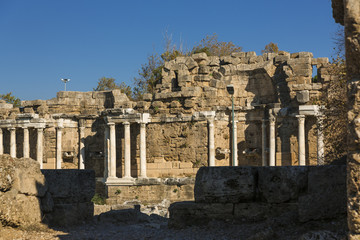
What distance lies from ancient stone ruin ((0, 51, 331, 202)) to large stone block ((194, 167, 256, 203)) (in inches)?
473

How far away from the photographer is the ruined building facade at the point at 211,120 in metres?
20.2

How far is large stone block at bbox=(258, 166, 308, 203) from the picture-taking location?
7582mm

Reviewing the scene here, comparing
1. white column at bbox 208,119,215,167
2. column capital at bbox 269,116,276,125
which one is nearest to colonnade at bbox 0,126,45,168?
white column at bbox 208,119,215,167

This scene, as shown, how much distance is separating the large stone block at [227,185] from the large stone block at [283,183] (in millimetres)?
260

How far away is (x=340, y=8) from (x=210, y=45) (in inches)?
1460

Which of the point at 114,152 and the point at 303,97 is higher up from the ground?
the point at 303,97

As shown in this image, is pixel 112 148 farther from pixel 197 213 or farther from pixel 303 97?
pixel 197 213

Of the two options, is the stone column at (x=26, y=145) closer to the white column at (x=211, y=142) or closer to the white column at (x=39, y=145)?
the white column at (x=39, y=145)

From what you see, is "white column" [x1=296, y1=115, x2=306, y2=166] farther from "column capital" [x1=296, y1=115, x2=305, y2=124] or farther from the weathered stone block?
the weathered stone block

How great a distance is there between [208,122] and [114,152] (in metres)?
4.98

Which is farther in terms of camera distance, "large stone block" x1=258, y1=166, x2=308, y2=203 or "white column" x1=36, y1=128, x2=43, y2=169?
"white column" x1=36, y1=128, x2=43, y2=169

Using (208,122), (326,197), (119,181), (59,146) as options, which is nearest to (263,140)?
(208,122)

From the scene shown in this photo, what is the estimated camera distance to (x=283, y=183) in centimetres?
766

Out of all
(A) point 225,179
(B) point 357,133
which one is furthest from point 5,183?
(B) point 357,133
